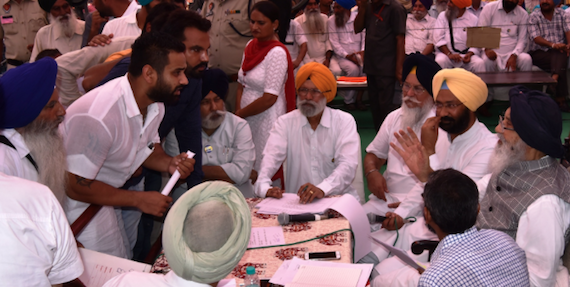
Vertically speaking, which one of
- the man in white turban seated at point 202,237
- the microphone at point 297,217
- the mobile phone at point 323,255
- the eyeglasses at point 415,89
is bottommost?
the microphone at point 297,217

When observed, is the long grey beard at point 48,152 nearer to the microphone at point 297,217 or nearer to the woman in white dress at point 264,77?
the microphone at point 297,217

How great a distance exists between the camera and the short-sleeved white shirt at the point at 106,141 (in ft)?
7.91

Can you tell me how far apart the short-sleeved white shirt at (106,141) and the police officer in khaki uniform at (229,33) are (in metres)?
2.34

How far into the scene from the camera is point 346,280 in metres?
1.98

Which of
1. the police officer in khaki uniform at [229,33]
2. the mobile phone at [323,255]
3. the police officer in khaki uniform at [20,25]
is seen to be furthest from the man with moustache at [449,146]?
the police officer in khaki uniform at [20,25]

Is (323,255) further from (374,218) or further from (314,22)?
(314,22)

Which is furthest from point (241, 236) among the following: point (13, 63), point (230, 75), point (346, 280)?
point (13, 63)

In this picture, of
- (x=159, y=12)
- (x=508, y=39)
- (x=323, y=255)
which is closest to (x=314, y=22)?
(x=508, y=39)

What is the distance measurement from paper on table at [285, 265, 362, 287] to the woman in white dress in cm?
237

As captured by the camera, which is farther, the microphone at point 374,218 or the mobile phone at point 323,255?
the microphone at point 374,218

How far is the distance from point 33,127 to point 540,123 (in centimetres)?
224

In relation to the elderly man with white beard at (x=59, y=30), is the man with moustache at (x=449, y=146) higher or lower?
lower

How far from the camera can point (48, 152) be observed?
6.95ft

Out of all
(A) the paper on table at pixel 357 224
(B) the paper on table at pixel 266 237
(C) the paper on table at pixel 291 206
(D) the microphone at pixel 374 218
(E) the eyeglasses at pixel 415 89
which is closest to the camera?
(B) the paper on table at pixel 266 237
